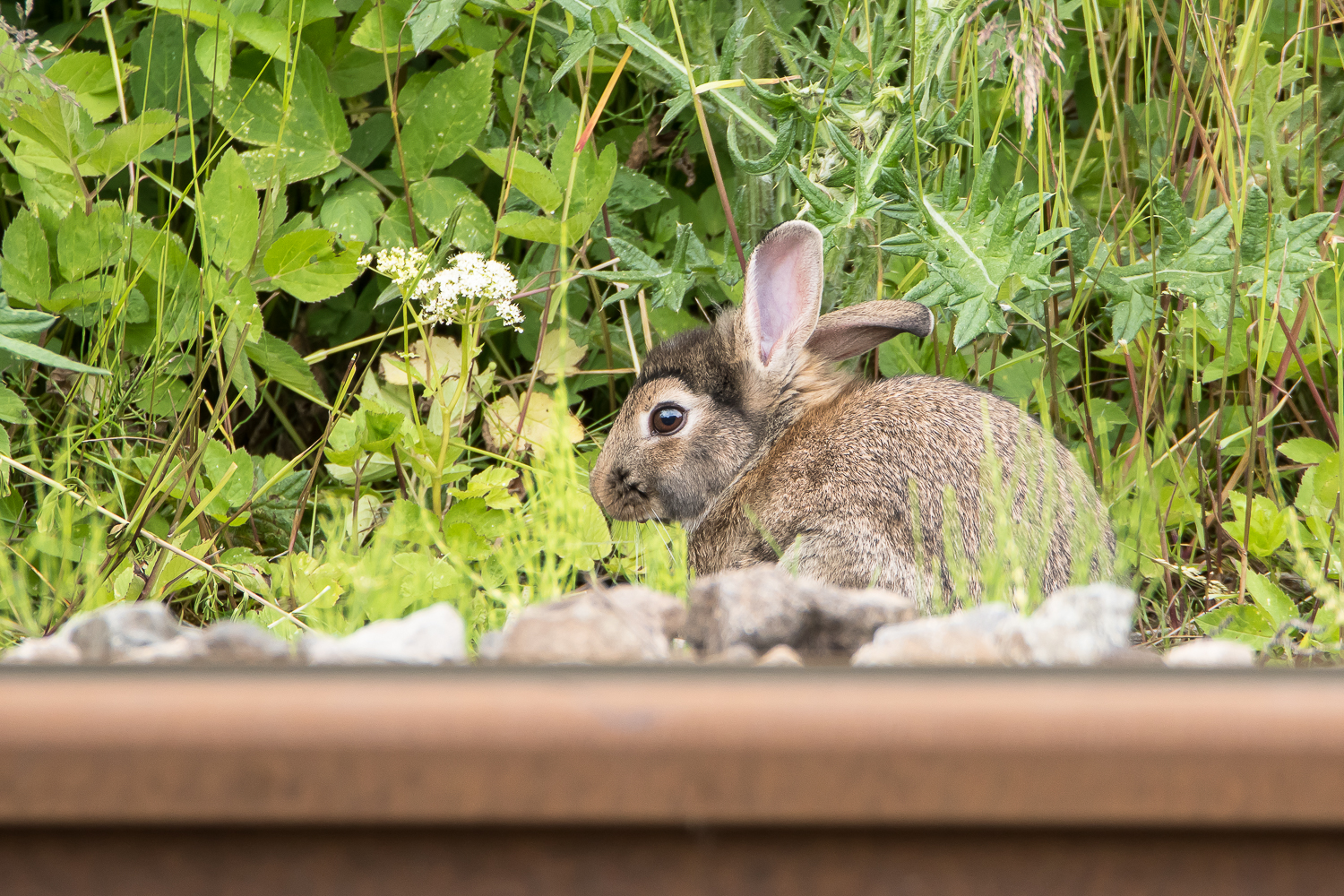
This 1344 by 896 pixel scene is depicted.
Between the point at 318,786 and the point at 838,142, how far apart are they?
6.73ft

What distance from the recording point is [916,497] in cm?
268

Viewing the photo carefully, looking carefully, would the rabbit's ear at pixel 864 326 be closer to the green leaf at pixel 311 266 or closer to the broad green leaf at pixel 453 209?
the broad green leaf at pixel 453 209

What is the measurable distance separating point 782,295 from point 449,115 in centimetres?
110

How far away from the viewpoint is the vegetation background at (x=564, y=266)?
2.61 m

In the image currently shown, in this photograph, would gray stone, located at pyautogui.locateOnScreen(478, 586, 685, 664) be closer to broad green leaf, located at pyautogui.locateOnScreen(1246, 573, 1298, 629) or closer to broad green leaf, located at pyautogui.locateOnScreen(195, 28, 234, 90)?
broad green leaf, located at pyautogui.locateOnScreen(1246, 573, 1298, 629)

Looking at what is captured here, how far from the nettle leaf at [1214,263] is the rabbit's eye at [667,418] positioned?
45.6 inches

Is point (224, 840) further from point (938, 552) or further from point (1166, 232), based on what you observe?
point (1166, 232)

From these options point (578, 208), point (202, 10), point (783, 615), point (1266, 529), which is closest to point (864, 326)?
point (578, 208)

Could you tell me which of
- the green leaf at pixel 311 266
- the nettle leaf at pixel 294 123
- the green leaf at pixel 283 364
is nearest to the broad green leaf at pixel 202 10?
the nettle leaf at pixel 294 123

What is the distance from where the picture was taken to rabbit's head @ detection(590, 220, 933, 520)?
3305 millimetres

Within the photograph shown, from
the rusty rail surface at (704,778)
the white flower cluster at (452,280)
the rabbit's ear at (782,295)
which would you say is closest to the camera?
the rusty rail surface at (704,778)

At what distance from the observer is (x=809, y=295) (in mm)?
3156

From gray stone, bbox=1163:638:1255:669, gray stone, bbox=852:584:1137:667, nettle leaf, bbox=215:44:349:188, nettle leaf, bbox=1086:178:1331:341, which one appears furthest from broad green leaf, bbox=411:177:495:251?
gray stone, bbox=1163:638:1255:669

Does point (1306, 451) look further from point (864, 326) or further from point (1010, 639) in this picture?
point (1010, 639)
